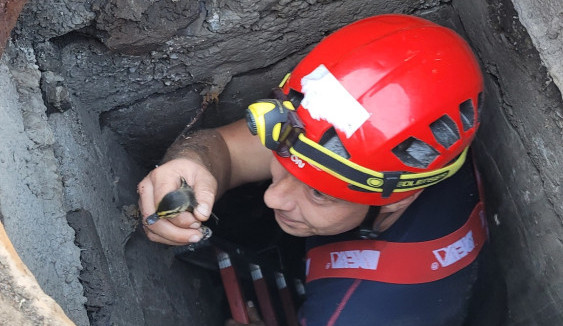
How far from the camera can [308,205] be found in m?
2.36

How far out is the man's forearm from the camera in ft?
8.42

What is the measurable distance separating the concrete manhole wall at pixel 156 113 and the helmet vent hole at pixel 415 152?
0.43 metres

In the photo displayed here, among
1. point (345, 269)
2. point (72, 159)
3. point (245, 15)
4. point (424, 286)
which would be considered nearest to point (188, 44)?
point (245, 15)

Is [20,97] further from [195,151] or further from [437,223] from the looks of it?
[437,223]

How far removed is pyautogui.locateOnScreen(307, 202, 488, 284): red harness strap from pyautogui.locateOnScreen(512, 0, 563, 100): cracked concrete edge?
754 millimetres

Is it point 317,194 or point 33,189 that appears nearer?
point 33,189

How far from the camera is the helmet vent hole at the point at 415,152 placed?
2.13 metres

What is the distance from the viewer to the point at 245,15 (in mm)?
2385

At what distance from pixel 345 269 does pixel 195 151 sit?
0.73 m

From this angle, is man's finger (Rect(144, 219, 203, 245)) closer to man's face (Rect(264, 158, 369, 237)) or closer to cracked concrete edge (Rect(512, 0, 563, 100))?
man's face (Rect(264, 158, 369, 237))

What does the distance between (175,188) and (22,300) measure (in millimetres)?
885

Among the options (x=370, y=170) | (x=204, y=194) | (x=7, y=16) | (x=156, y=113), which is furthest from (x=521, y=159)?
(x=7, y=16)

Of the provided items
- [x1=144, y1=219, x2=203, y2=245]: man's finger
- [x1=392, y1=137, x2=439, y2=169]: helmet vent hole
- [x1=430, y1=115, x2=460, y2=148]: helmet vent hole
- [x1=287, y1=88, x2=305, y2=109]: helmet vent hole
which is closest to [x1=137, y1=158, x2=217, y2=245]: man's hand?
[x1=144, y1=219, x2=203, y2=245]: man's finger

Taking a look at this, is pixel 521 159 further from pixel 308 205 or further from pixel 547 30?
pixel 308 205
